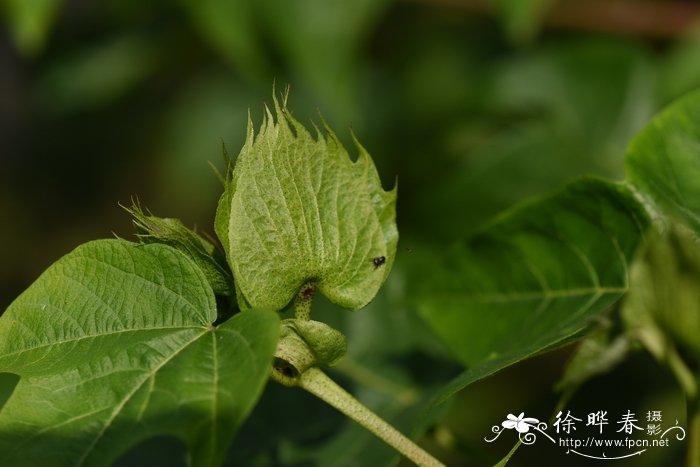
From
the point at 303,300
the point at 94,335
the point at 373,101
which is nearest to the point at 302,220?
the point at 303,300

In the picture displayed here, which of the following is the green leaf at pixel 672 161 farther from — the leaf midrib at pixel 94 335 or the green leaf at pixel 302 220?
the leaf midrib at pixel 94 335

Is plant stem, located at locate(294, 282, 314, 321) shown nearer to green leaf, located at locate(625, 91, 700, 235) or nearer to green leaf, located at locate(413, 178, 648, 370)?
green leaf, located at locate(413, 178, 648, 370)

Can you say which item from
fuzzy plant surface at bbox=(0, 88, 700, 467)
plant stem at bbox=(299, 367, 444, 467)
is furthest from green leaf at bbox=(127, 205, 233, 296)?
plant stem at bbox=(299, 367, 444, 467)

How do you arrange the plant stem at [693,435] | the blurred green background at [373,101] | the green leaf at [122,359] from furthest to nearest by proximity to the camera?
the blurred green background at [373,101] < the plant stem at [693,435] < the green leaf at [122,359]

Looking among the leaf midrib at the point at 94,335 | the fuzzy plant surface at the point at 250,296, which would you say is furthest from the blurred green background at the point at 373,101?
the leaf midrib at the point at 94,335

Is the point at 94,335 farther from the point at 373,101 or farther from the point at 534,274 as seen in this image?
the point at 373,101

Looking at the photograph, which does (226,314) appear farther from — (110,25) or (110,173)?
(110,173)
